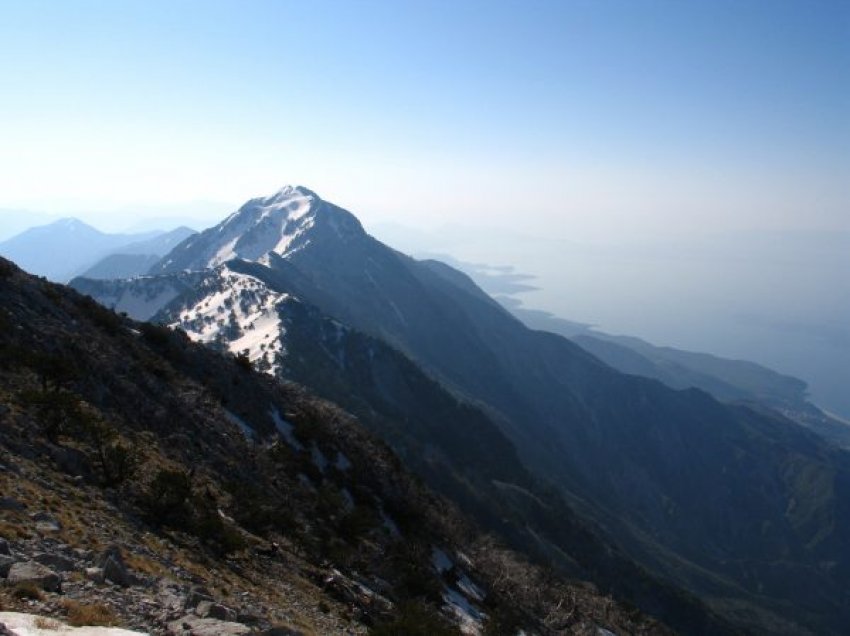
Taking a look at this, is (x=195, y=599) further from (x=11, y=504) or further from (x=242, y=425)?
(x=242, y=425)

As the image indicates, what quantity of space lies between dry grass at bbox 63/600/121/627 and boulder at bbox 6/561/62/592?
80cm

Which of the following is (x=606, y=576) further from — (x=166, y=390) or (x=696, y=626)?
(x=166, y=390)

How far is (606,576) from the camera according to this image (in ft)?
398

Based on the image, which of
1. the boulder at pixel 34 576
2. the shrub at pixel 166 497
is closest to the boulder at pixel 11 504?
the boulder at pixel 34 576

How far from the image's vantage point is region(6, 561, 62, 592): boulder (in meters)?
13.2

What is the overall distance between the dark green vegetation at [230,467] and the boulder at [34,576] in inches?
191

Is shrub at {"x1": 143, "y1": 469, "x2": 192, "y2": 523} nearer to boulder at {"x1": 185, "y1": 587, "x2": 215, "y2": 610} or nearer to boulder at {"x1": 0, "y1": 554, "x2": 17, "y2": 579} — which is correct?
boulder at {"x1": 185, "y1": 587, "x2": 215, "y2": 610}

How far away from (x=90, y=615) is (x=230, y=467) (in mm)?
19254

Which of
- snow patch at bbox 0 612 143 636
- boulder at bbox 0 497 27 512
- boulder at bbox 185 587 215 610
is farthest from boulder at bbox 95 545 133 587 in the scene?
boulder at bbox 0 497 27 512

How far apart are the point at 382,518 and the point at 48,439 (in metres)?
24.1

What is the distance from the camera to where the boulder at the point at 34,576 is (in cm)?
1322

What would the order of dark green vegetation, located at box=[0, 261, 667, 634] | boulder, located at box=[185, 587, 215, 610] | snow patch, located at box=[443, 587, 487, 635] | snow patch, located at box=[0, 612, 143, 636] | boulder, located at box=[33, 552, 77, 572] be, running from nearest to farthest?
1. snow patch, located at box=[0, 612, 143, 636]
2. boulder, located at box=[33, 552, 77, 572]
3. boulder, located at box=[185, 587, 215, 610]
4. dark green vegetation, located at box=[0, 261, 667, 634]
5. snow patch, located at box=[443, 587, 487, 635]

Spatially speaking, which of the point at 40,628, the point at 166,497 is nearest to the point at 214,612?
the point at 40,628

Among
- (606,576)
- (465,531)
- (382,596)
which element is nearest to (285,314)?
(606,576)
